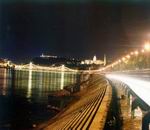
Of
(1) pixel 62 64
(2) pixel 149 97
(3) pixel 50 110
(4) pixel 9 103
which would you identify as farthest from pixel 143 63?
(1) pixel 62 64

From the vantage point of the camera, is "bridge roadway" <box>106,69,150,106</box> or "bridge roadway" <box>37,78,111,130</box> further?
"bridge roadway" <box>37,78,111,130</box>

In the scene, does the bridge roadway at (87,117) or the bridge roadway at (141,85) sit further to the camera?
the bridge roadway at (87,117)

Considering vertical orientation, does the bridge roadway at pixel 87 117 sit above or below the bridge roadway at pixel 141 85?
below

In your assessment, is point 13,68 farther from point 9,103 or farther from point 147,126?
point 147,126

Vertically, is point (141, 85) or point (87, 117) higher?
point (141, 85)

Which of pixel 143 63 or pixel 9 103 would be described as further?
pixel 9 103

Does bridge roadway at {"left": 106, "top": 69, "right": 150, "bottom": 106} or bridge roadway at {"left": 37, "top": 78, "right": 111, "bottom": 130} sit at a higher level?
bridge roadway at {"left": 106, "top": 69, "right": 150, "bottom": 106}

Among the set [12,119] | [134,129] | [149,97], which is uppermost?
[149,97]

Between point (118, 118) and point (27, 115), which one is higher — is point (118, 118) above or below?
above

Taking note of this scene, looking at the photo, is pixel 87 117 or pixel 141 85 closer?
pixel 141 85

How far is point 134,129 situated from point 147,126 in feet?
10.2

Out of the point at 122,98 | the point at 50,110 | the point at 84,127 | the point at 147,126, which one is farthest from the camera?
the point at 50,110

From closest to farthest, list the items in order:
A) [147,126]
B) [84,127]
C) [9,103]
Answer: [147,126]
[84,127]
[9,103]

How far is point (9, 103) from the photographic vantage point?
37969mm
